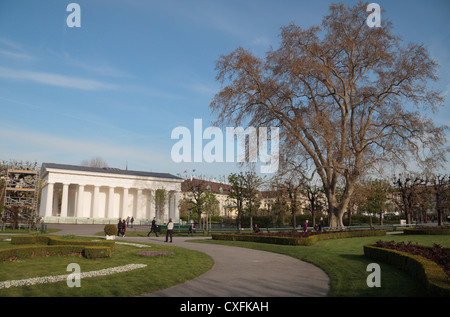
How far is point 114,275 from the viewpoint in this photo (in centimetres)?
1112

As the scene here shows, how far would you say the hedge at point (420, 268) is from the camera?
7.68 m

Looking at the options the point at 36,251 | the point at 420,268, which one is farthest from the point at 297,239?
the point at 36,251

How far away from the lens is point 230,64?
28984 millimetres

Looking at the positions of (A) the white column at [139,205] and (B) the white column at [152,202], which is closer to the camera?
(B) the white column at [152,202]

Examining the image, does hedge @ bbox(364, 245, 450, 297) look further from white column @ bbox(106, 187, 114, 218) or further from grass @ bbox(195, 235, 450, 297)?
white column @ bbox(106, 187, 114, 218)

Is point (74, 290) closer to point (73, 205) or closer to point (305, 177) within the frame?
point (305, 177)

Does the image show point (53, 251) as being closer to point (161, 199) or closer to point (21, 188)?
point (21, 188)

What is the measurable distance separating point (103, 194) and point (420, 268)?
226 ft

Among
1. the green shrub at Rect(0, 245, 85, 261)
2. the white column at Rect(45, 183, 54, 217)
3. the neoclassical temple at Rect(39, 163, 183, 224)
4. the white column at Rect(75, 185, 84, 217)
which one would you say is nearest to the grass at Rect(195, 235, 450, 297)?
the green shrub at Rect(0, 245, 85, 261)

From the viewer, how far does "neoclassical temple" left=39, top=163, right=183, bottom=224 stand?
205 feet

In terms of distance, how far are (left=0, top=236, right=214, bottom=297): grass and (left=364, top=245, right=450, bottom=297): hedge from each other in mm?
6503

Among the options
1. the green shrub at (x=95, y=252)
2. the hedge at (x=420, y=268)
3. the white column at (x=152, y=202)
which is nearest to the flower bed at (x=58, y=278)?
the green shrub at (x=95, y=252)

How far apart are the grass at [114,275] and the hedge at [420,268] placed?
6503mm

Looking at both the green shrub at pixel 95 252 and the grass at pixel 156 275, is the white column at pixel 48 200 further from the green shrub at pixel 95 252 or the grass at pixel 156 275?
the green shrub at pixel 95 252
